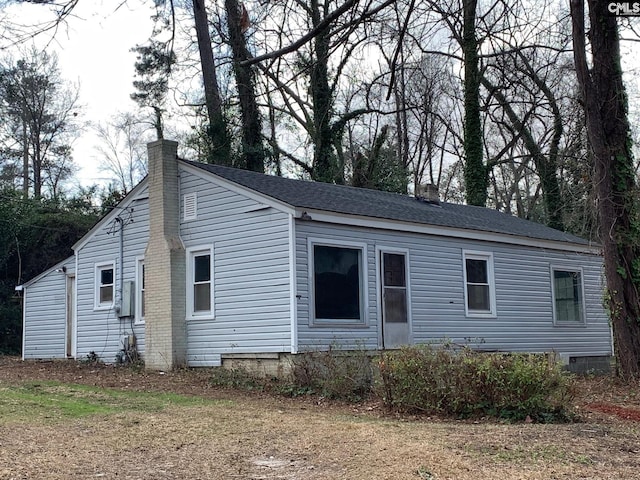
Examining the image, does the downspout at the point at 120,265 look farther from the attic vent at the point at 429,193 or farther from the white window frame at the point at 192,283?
the attic vent at the point at 429,193

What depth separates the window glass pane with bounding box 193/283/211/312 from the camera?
14984 millimetres

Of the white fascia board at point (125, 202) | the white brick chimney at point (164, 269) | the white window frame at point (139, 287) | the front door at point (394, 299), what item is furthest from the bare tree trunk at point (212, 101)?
the front door at point (394, 299)

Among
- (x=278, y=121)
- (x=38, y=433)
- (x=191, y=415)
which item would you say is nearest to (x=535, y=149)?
(x=278, y=121)

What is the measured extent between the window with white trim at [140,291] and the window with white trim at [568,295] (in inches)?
396

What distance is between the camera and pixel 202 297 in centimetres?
1509

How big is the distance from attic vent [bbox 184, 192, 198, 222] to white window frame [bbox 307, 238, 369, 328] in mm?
3024

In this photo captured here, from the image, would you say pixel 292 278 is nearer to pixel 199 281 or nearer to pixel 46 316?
pixel 199 281

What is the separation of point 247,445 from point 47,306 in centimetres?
1382

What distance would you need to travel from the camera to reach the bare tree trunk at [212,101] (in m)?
24.7

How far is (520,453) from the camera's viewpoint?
6906 millimetres

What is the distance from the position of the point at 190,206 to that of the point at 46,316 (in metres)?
6.67

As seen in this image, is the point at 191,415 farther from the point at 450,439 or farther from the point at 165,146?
the point at 165,146

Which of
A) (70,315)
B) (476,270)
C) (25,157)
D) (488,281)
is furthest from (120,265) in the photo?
(25,157)

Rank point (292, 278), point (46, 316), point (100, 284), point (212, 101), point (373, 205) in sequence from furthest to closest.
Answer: point (212, 101), point (46, 316), point (100, 284), point (373, 205), point (292, 278)
